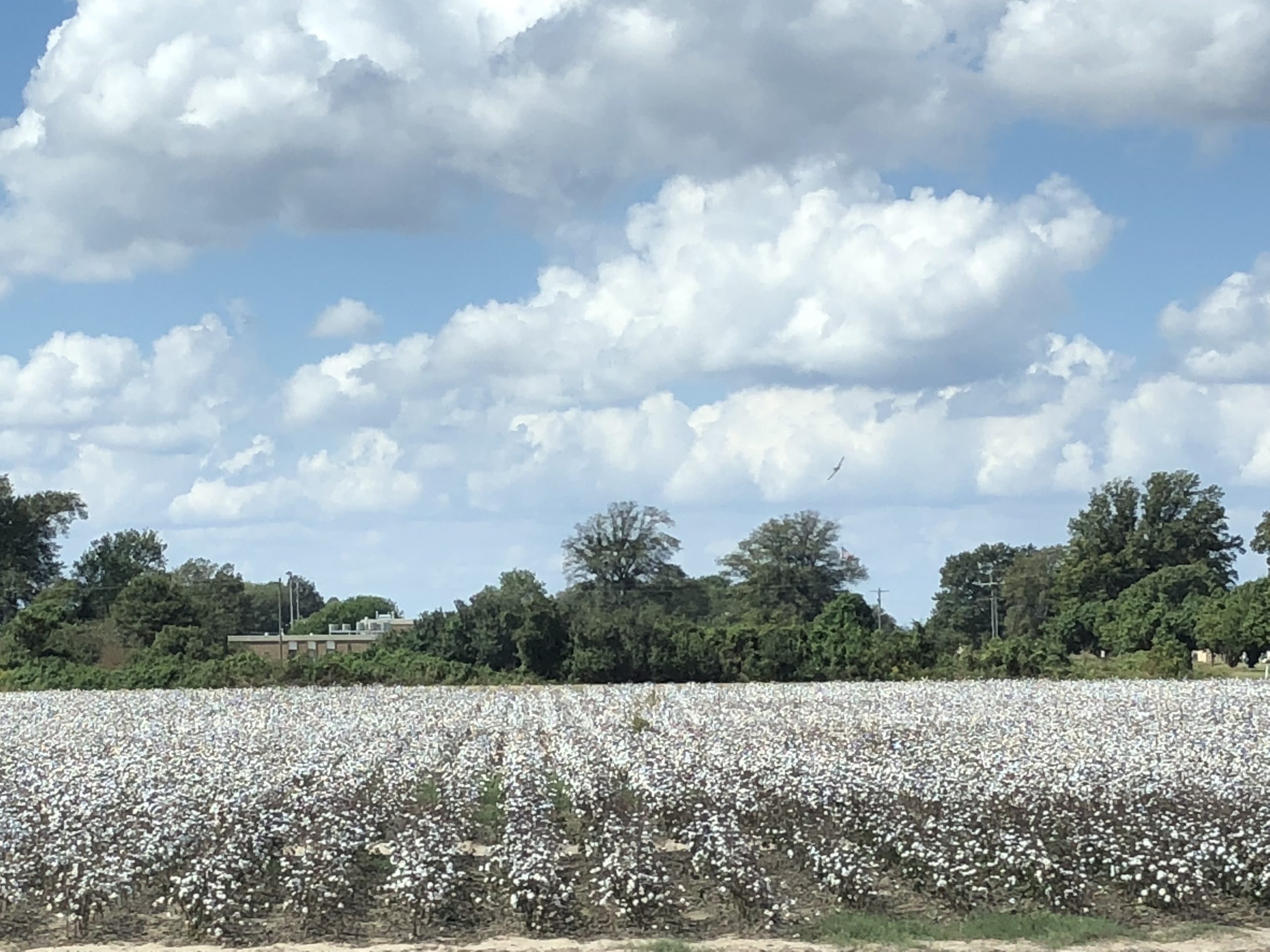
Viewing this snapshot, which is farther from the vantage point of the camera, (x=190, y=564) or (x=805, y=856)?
(x=190, y=564)

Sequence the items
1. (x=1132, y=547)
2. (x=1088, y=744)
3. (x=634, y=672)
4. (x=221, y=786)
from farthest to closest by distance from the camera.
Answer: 1. (x=1132, y=547)
2. (x=634, y=672)
3. (x=1088, y=744)
4. (x=221, y=786)

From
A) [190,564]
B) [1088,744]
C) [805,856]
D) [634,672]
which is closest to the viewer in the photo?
[805,856]

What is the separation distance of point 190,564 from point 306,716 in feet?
331

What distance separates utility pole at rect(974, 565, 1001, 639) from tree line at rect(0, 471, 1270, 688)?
34cm

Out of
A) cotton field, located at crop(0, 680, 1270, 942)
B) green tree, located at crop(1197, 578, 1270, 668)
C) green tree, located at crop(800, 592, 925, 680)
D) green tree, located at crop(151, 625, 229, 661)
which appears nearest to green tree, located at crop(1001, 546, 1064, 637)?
green tree, located at crop(1197, 578, 1270, 668)

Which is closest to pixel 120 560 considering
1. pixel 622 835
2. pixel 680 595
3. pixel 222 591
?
pixel 222 591

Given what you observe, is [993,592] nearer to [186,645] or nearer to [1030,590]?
[1030,590]

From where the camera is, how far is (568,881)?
1321 centimetres

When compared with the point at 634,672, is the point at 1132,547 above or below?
above

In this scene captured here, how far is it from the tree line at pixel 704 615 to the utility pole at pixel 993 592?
34 cm

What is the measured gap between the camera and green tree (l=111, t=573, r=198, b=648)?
60.4 metres

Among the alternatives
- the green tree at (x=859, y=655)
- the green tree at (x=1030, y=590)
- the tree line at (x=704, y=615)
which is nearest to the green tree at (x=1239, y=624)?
the tree line at (x=704, y=615)

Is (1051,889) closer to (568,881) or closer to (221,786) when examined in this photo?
(568,881)


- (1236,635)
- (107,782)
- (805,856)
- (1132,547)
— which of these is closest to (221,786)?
(107,782)
